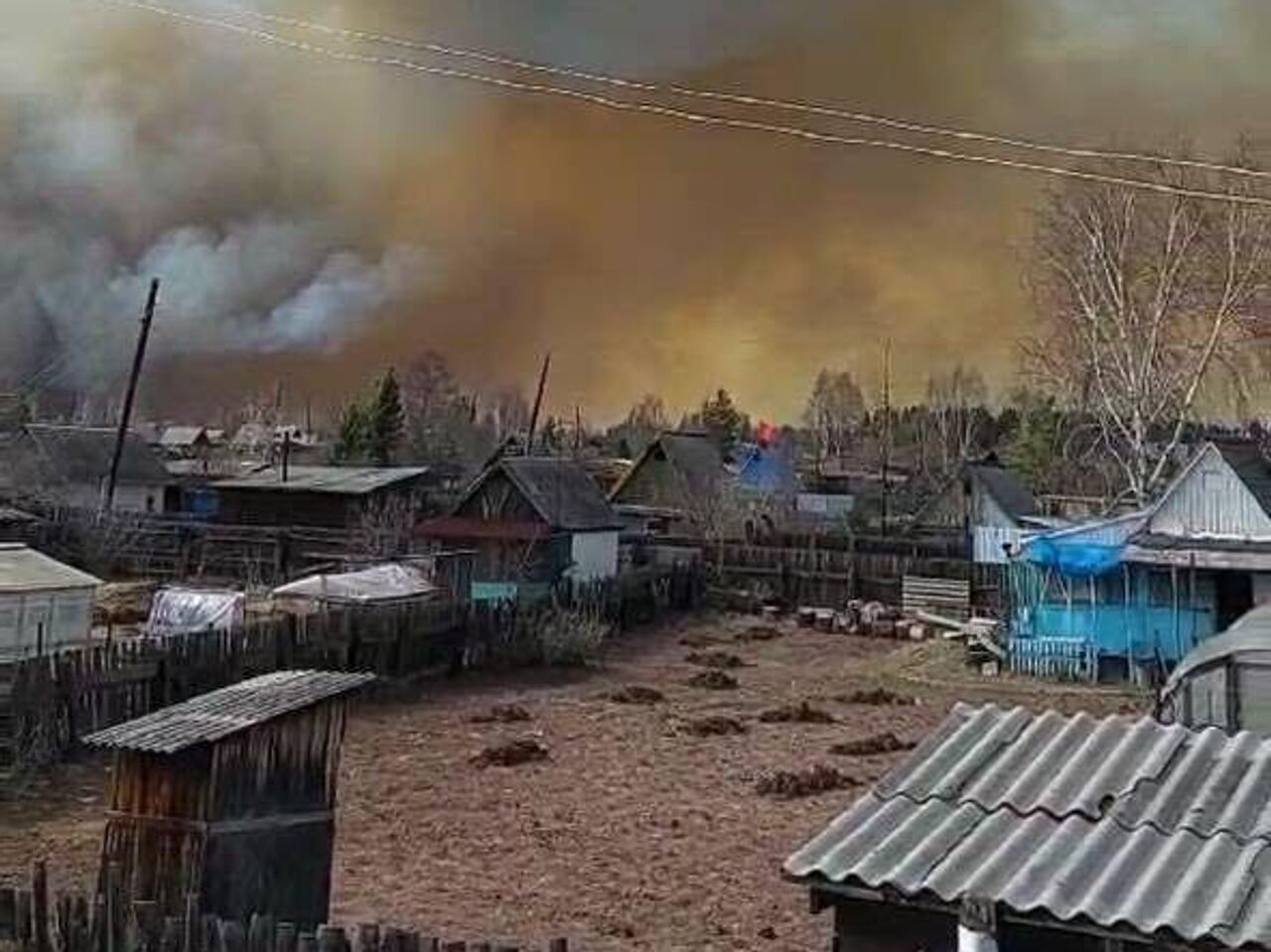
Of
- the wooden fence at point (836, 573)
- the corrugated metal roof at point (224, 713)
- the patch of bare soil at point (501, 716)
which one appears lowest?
the patch of bare soil at point (501, 716)

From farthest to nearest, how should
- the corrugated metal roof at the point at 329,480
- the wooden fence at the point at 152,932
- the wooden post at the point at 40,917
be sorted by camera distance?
1. the corrugated metal roof at the point at 329,480
2. the wooden post at the point at 40,917
3. the wooden fence at the point at 152,932

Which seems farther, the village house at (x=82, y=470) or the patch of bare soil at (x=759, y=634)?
the village house at (x=82, y=470)

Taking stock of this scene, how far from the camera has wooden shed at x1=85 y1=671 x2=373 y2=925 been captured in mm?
7492

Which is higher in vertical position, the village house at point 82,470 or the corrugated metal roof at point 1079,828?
the village house at point 82,470

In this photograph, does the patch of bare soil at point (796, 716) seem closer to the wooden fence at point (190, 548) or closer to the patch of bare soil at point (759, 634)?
the patch of bare soil at point (759, 634)

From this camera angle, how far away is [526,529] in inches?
1303

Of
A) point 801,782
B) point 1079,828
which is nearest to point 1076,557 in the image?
point 801,782

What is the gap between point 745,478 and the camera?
63.3m

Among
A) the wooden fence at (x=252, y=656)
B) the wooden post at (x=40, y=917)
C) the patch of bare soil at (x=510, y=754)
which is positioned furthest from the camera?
the patch of bare soil at (x=510, y=754)

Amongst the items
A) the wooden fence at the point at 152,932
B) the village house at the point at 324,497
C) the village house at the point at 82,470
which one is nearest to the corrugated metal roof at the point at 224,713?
the wooden fence at the point at 152,932

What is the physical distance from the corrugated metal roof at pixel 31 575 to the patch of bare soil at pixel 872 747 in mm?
11944

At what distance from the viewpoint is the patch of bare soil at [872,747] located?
16.7 meters

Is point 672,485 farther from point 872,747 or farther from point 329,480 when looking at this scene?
point 872,747

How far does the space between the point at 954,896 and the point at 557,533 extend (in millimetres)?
28653
